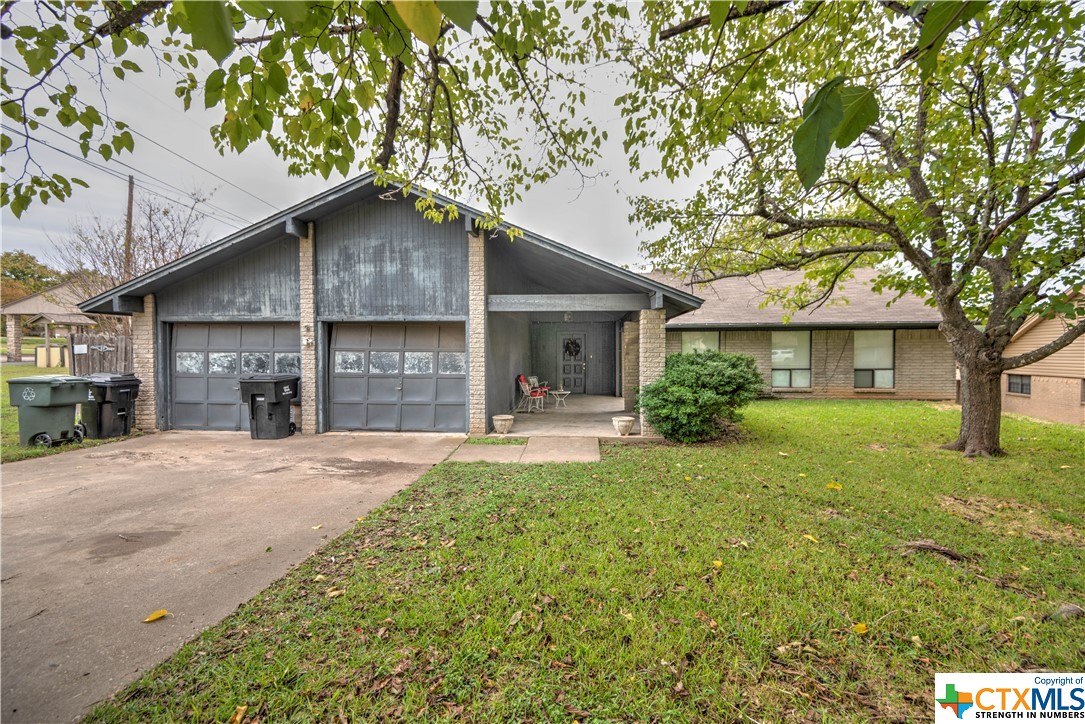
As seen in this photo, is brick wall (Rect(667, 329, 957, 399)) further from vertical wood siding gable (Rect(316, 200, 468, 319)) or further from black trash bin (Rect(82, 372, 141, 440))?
black trash bin (Rect(82, 372, 141, 440))

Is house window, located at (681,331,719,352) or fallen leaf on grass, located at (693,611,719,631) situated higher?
house window, located at (681,331,719,352)

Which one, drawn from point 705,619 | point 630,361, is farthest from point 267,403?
point 630,361

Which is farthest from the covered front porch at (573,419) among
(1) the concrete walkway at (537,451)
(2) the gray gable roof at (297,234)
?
(2) the gray gable roof at (297,234)

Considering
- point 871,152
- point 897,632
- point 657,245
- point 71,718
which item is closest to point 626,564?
point 897,632

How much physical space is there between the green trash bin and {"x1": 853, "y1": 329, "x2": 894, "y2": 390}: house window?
21.1 metres

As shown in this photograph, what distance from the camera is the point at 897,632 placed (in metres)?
2.71

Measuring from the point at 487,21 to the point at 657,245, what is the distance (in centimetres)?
540

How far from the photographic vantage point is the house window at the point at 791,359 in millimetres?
14938

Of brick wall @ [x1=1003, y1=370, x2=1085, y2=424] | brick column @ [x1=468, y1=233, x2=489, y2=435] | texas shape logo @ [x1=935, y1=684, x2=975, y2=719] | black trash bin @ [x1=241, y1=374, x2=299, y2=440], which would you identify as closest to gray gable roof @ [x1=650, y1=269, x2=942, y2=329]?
brick wall @ [x1=1003, y1=370, x2=1085, y2=424]

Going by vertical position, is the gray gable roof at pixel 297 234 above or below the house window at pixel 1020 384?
above

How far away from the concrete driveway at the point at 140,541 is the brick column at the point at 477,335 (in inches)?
59.5

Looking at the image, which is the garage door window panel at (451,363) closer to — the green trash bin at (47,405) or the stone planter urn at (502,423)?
the stone planter urn at (502,423)

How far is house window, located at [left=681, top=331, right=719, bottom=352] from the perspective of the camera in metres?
15.4

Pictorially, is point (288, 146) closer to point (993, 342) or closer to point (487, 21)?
point (487, 21)
